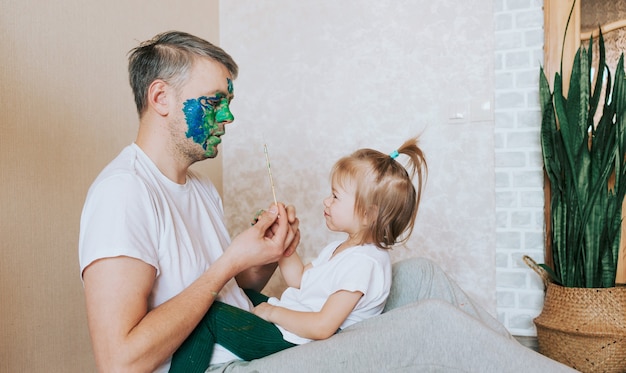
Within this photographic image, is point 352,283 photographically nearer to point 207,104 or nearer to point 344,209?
point 344,209

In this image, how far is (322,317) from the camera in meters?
1.37

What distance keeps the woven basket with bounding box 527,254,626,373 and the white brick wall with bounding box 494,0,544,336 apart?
0.32 meters

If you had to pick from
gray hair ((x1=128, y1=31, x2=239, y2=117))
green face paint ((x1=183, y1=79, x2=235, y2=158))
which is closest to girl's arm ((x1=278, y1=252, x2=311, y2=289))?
green face paint ((x1=183, y1=79, x2=235, y2=158))

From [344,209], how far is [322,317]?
0.38m

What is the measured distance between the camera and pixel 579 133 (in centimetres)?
237

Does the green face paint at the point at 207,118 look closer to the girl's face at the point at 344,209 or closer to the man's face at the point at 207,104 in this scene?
the man's face at the point at 207,104

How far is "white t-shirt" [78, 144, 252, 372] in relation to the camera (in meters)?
1.15

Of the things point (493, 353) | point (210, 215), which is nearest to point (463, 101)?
point (210, 215)

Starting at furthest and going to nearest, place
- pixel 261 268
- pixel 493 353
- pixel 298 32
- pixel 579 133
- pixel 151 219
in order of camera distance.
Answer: pixel 298 32 → pixel 579 133 → pixel 261 268 → pixel 151 219 → pixel 493 353

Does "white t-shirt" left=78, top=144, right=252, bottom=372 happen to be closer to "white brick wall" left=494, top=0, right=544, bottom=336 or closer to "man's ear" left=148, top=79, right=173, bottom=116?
"man's ear" left=148, top=79, right=173, bottom=116

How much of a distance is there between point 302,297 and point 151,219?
0.55 metres

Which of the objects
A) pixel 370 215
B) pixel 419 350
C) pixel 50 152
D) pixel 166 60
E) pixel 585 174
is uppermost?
pixel 166 60

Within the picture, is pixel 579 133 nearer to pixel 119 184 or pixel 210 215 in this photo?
pixel 210 215

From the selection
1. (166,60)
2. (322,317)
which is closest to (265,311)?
(322,317)
